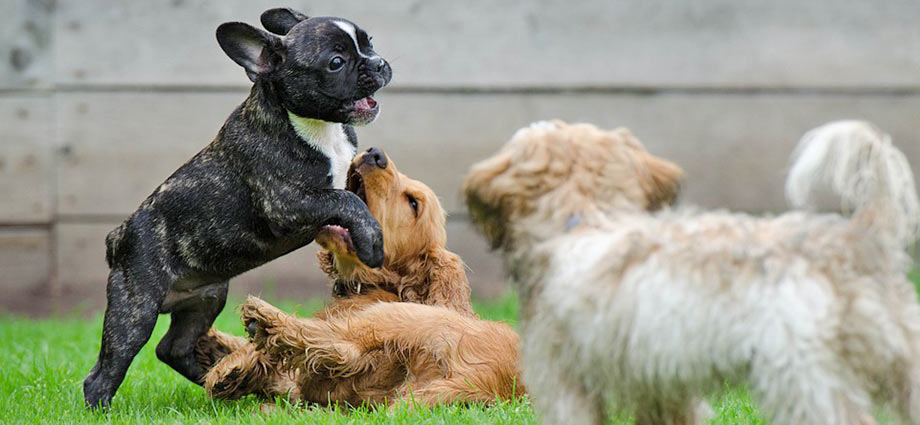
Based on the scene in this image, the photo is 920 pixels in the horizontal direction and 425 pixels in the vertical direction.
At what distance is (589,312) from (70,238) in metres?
6.72

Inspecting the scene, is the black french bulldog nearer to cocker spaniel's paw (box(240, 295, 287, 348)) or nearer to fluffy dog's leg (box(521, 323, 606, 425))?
cocker spaniel's paw (box(240, 295, 287, 348))

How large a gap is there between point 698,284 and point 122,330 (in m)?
2.71

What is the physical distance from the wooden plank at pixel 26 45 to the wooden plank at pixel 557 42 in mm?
122

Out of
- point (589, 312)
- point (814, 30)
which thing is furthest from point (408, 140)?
point (589, 312)

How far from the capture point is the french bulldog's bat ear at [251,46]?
4672 mm

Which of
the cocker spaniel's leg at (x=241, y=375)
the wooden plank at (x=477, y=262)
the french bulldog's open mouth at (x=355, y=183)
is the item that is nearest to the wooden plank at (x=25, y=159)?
the wooden plank at (x=477, y=262)

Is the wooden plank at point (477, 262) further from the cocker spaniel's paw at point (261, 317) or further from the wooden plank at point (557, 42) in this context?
the cocker spaniel's paw at point (261, 317)

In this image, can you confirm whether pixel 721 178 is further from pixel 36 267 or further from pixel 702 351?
pixel 702 351

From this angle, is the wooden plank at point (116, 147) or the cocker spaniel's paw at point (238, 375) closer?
the cocker spaniel's paw at point (238, 375)

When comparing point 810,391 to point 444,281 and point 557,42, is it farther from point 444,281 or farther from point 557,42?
point 557,42

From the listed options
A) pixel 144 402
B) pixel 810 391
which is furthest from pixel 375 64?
pixel 810 391

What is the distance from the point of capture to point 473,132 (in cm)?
879

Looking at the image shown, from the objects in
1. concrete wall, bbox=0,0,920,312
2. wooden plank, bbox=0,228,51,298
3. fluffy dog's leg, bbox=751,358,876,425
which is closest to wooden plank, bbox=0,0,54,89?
concrete wall, bbox=0,0,920,312

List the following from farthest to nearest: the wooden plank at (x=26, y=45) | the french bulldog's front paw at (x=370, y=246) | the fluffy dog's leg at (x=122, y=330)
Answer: the wooden plank at (x=26, y=45)
the fluffy dog's leg at (x=122, y=330)
the french bulldog's front paw at (x=370, y=246)
